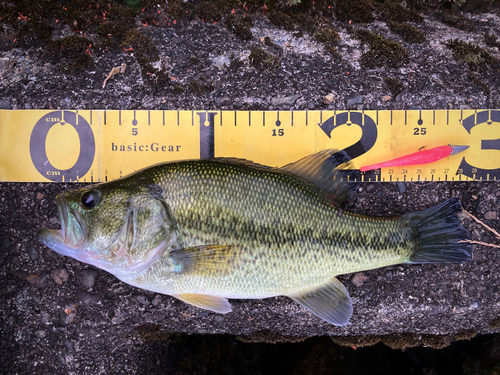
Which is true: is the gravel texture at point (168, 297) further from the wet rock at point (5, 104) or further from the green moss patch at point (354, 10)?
the green moss patch at point (354, 10)

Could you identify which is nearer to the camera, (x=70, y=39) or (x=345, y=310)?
(x=345, y=310)

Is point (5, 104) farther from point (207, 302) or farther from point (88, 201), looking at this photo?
point (207, 302)

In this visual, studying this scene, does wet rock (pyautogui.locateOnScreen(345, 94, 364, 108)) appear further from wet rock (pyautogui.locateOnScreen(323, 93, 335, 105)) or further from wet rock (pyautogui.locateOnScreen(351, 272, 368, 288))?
wet rock (pyautogui.locateOnScreen(351, 272, 368, 288))

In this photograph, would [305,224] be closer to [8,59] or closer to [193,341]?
[193,341]

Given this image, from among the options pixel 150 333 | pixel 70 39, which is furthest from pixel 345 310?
pixel 70 39

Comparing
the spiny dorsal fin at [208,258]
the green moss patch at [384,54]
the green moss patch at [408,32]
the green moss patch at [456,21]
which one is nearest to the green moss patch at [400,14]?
the green moss patch at [408,32]

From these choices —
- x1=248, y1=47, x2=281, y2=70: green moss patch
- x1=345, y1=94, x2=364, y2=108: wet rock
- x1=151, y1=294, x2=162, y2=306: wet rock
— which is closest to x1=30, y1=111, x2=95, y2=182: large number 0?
x1=151, y1=294, x2=162, y2=306: wet rock
